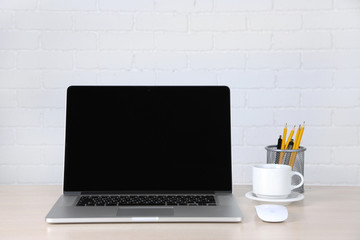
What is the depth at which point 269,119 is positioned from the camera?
1.61 meters

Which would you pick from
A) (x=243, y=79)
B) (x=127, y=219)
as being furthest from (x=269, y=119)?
(x=127, y=219)

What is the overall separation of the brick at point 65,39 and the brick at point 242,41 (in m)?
0.44

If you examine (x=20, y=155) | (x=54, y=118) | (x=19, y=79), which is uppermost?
(x=19, y=79)

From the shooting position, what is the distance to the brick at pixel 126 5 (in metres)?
1.58

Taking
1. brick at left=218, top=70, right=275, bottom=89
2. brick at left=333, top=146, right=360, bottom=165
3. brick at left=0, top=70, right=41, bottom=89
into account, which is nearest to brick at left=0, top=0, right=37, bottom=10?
brick at left=0, top=70, right=41, bottom=89

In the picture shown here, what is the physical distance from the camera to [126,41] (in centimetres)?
159

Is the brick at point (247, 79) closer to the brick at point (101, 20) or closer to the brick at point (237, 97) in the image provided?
the brick at point (237, 97)

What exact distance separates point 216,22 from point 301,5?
30cm

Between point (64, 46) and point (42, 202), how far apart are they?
1.89ft

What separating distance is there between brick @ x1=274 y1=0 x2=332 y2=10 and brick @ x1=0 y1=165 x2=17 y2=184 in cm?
108

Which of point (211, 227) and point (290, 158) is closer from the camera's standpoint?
point (211, 227)

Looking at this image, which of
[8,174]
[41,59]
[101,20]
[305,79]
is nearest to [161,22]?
[101,20]

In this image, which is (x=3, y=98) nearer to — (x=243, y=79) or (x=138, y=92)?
(x=138, y=92)

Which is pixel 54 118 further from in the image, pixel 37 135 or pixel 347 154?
pixel 347 154
